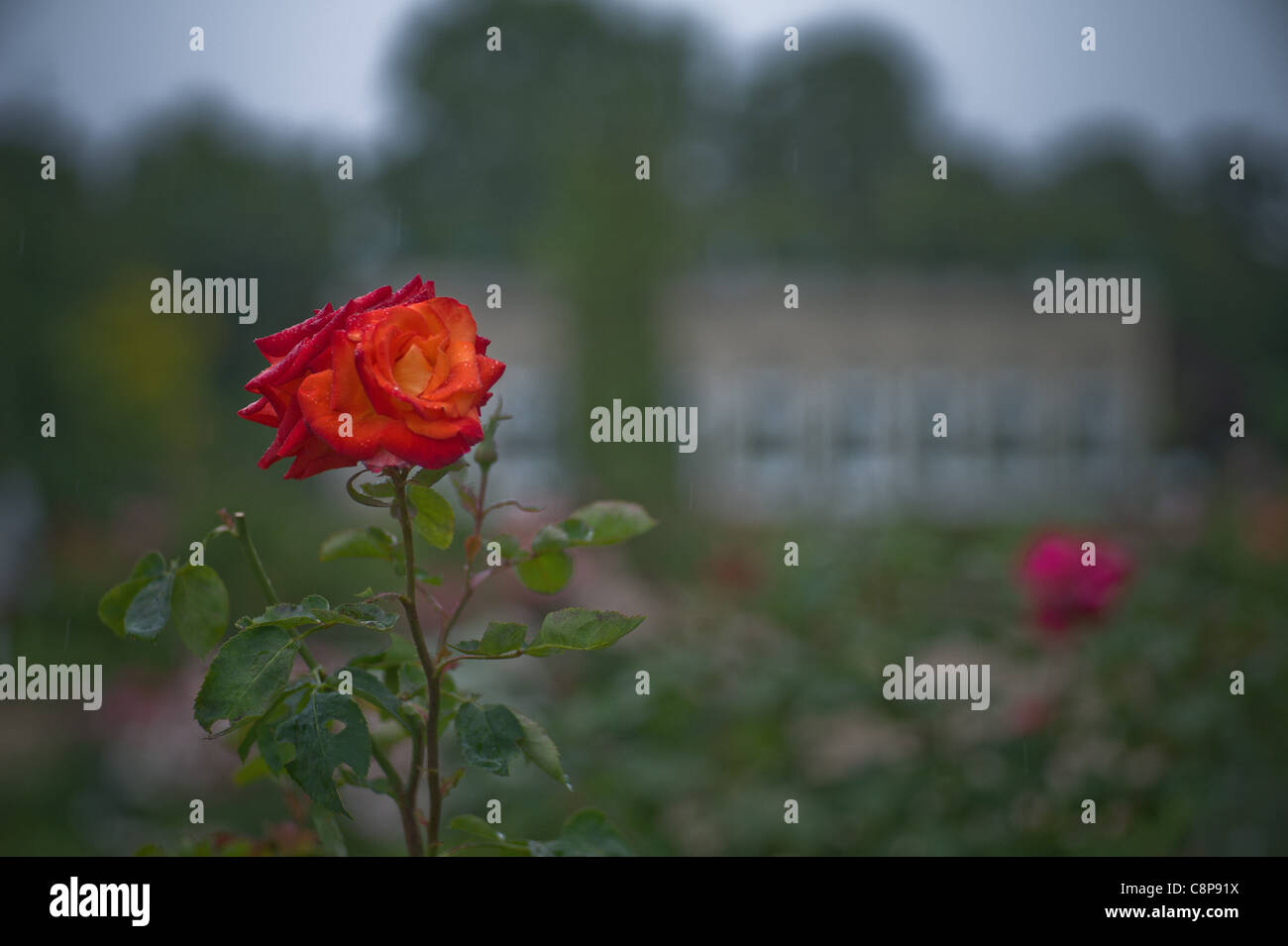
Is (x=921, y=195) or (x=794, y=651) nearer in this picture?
(x=794, y=651)

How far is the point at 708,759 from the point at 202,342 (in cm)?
1288

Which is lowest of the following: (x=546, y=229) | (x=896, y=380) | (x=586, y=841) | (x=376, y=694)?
(x=586, y=841)

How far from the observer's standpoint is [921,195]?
21000mm

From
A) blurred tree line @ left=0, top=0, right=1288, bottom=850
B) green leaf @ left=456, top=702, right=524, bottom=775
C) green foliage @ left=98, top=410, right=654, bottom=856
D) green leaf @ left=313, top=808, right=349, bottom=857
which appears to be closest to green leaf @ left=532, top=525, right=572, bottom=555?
green foliage @ left=98, top=410, right=654, bottom=856

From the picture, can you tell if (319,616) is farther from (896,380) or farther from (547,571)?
(896,380)

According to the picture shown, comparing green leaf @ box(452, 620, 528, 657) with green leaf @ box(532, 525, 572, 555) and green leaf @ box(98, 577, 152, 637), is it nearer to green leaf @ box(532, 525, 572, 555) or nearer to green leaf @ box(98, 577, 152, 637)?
green leaf @ box(532, 525, 572, 555)

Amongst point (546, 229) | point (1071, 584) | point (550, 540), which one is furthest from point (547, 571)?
point (546, 229)

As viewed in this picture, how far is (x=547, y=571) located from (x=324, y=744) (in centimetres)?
21

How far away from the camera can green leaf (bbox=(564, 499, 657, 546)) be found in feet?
2.33

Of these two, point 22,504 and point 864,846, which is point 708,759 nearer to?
point 864,846

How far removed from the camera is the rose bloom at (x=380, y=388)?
57cm

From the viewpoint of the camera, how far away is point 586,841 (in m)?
0.70

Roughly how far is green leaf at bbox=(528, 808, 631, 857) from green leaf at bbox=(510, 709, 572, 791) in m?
0.07

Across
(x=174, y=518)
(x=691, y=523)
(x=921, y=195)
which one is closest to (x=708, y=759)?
(x=174, y=518)
